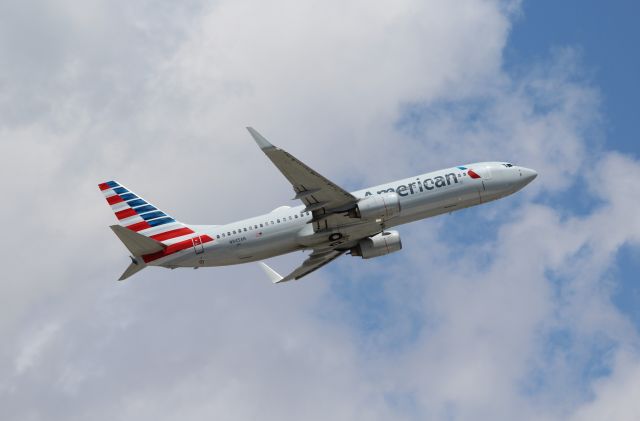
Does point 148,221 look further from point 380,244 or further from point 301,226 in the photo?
point 380,244

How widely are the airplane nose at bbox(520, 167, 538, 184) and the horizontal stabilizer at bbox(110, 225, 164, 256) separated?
28318mm

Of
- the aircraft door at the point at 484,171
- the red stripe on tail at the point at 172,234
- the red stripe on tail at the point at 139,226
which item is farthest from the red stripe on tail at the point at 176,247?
the aircraft door at the point at 484,171

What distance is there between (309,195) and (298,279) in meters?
13.9

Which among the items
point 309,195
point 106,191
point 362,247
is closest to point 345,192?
point 309,195

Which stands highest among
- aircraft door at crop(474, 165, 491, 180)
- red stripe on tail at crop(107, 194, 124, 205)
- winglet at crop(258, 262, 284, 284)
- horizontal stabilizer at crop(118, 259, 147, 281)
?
red stripe on tail at crop(107, 194, 124, 205)

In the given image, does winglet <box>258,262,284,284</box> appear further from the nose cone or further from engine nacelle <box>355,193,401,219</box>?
the nose cone

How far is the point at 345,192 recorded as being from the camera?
71875 millimetres

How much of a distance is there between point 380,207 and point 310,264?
1170 centimetres

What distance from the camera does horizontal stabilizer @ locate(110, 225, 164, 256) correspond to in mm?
70312

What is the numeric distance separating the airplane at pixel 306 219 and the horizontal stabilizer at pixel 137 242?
63 mm

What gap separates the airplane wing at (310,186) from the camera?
66938 millimetres

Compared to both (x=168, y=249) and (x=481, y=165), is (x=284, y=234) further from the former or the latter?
(x=481, y=165)

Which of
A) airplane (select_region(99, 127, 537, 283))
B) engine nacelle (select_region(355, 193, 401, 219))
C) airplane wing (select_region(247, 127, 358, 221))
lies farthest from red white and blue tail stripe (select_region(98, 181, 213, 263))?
engine nacelle (select_region(355, 193, 401, 219))

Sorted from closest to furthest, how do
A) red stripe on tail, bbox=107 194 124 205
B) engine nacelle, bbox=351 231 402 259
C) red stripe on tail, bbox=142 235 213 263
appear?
1. red stripe on tail, bbox=142 235 213 263
2. red stripe on tail, bbox=107 194 124 205
3. engine nacelle, bbox=351 231 402 259
